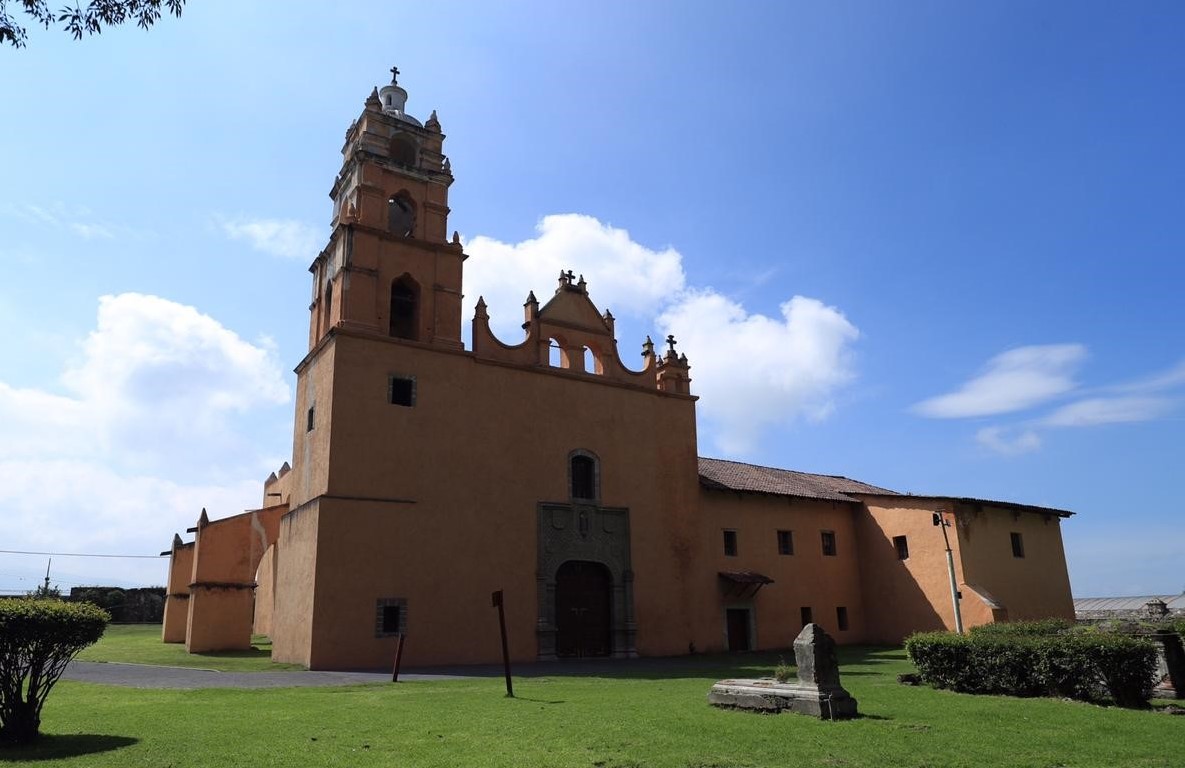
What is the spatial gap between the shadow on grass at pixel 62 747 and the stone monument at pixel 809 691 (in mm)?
7645

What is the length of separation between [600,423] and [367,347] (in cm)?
792

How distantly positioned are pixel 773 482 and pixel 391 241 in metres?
17.3

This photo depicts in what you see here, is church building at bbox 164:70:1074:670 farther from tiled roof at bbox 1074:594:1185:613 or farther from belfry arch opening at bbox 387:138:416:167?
tiled roof at bbox 1074:594:1185:613

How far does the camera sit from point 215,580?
23766mm

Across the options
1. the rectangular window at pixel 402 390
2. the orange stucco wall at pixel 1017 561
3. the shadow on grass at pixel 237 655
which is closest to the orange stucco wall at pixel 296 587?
the shadow on grass at pixel 237 655

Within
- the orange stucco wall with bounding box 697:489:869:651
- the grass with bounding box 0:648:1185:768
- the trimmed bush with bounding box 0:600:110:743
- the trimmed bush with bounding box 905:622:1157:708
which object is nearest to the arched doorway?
the orange stucco wall with bounding box 697:489:869:651

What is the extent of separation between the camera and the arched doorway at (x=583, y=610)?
22.7 m

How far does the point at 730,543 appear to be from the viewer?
27.4 meters

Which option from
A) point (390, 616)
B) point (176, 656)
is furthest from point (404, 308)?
point (176, 656)

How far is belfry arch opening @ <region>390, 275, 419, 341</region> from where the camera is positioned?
23641 millimetres

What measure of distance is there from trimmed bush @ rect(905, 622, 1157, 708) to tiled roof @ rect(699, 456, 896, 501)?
1330cm

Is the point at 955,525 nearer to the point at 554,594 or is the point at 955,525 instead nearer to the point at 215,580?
the point at 554,594

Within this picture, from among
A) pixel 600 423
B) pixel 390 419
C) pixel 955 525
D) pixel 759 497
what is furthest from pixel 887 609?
pixel 390 419

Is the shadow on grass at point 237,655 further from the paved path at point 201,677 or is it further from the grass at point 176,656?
the paved path at point 201,677
